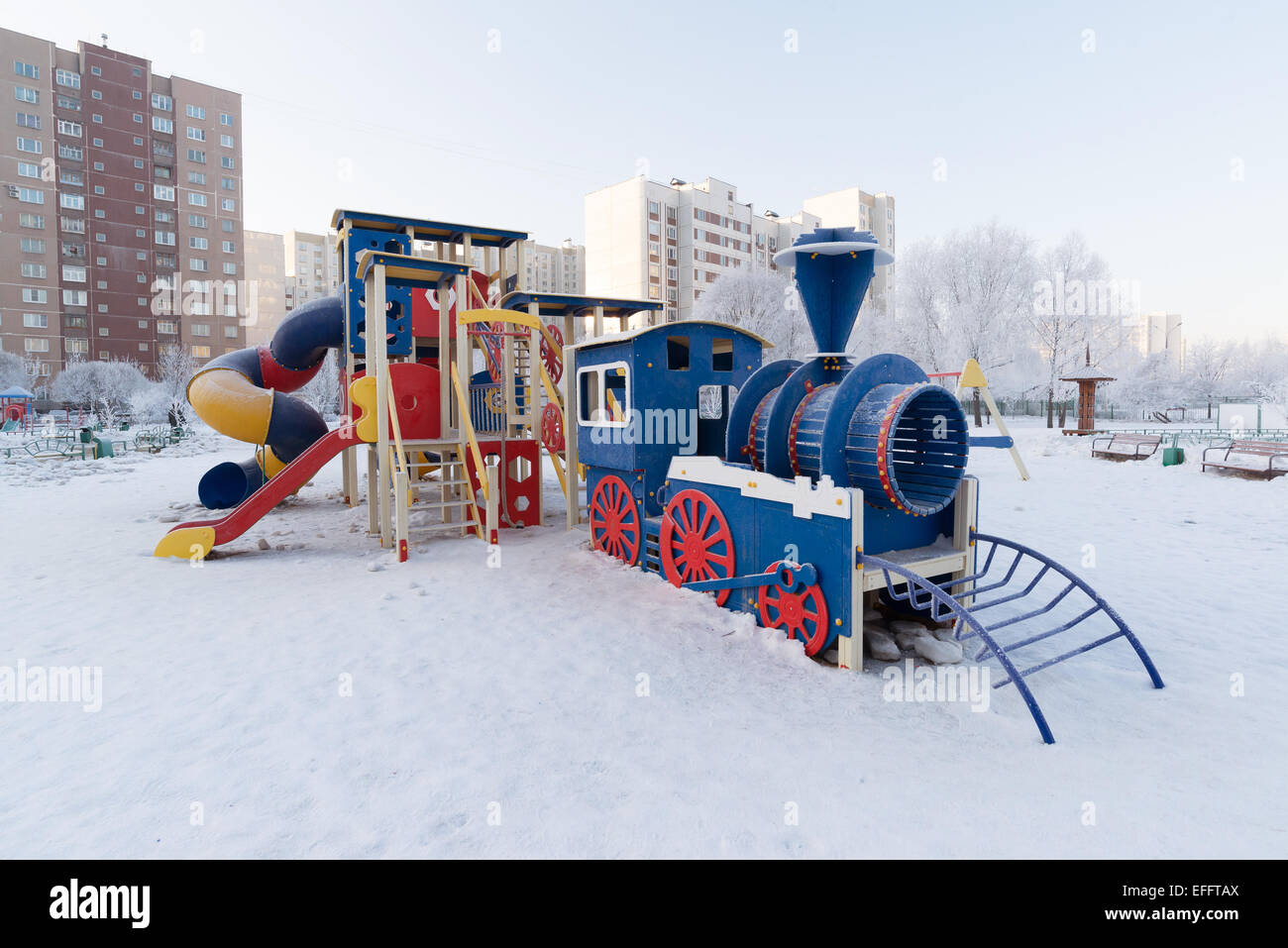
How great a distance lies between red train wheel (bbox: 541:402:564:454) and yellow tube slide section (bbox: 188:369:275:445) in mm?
4323

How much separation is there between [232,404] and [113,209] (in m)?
55.0

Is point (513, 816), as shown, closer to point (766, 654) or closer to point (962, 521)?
point (766, 654)

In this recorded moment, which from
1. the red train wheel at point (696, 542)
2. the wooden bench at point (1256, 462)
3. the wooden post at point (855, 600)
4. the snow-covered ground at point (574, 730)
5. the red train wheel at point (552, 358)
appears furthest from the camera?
the wooden bench at point (1256, 462)

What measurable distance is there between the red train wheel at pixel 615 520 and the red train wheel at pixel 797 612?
2.20 meters

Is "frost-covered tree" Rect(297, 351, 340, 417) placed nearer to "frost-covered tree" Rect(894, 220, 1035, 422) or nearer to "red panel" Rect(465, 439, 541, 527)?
"frost-covered tree" Rect(894, 220, 1035, 422)

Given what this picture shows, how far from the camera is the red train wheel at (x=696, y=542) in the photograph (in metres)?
5.86

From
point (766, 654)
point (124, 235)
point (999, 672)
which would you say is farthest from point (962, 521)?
point (124, 235)

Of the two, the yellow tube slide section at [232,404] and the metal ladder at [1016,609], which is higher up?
the yellow tube slide section at [232,404]

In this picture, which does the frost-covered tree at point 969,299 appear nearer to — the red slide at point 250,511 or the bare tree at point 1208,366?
the bare tree at point 1208,366

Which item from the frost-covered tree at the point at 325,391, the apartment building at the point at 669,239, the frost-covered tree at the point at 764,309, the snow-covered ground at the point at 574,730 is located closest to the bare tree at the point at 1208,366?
the apartment building at the point at 669,239

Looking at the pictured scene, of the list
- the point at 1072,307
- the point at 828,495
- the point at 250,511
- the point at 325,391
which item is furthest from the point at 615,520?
the point at 325,391

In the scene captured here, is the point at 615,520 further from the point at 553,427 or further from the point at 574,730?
the point at 574,730

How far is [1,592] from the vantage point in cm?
636
